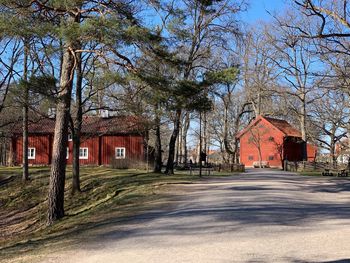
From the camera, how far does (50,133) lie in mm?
46969

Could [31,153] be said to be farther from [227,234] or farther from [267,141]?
[227,234]

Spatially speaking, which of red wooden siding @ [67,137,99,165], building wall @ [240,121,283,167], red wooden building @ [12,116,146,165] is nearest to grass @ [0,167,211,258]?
red wooden siding @ [67,137,99,165]

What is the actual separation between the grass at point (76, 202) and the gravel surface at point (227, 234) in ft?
6.82

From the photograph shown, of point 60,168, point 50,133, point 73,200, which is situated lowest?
point 73,200

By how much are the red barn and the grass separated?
34041mm

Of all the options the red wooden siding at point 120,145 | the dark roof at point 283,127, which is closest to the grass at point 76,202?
the red wooden siding at point 120,145

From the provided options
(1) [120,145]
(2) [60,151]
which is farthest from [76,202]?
(1) [120,145]

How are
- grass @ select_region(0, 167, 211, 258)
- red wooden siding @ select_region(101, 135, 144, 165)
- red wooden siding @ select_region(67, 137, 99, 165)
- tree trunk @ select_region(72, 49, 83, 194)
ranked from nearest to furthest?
grass @ select_region(0, 167, 211, 258), tree trunk @ select_region(72, 49, 83, 194), red wooden siding @ select_region(101, 135, 144, 165), red wooden siding @ select_region(67, 137, 99, 165)

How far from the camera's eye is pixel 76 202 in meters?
23.0

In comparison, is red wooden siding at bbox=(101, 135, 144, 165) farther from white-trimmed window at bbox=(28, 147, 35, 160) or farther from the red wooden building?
white-trimmed window at bbox=(28, 147, 35, 160)

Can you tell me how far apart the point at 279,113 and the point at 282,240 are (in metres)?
52.8

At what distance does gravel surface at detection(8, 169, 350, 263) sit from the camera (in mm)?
7887

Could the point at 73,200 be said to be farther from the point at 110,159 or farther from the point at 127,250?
the point at 110,159

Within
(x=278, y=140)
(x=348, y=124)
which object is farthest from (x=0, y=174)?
(x=278, y=140)
